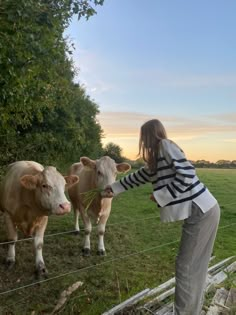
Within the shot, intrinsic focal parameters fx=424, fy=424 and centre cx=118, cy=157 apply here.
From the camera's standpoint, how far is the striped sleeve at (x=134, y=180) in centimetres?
433

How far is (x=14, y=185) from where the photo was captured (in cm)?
642

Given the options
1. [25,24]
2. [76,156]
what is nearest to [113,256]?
[25,24]

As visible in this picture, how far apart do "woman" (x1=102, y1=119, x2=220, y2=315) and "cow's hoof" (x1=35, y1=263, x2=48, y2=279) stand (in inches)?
107

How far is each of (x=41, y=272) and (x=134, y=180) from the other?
2540 millimetres

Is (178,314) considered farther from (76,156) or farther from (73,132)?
(76,156)

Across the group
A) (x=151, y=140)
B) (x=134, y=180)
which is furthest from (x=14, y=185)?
(x=151, y=140)

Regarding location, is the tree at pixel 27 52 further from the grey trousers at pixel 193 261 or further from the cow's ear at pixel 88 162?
the grey trousers at pixel 193 261

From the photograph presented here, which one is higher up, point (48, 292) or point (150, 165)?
point (150, 165)

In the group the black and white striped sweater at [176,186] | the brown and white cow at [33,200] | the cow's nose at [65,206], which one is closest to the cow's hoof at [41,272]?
the brown and white cow at [33,200]

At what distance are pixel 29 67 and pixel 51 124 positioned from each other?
8.51 m

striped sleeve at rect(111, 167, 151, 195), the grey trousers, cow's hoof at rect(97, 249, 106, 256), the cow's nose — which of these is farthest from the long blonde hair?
cow's hoof at rect(97, 249, 106, 256)

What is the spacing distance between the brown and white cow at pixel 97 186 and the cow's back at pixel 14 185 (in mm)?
841

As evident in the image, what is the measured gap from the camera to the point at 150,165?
394 cm

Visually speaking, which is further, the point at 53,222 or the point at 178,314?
the point at 53,222
